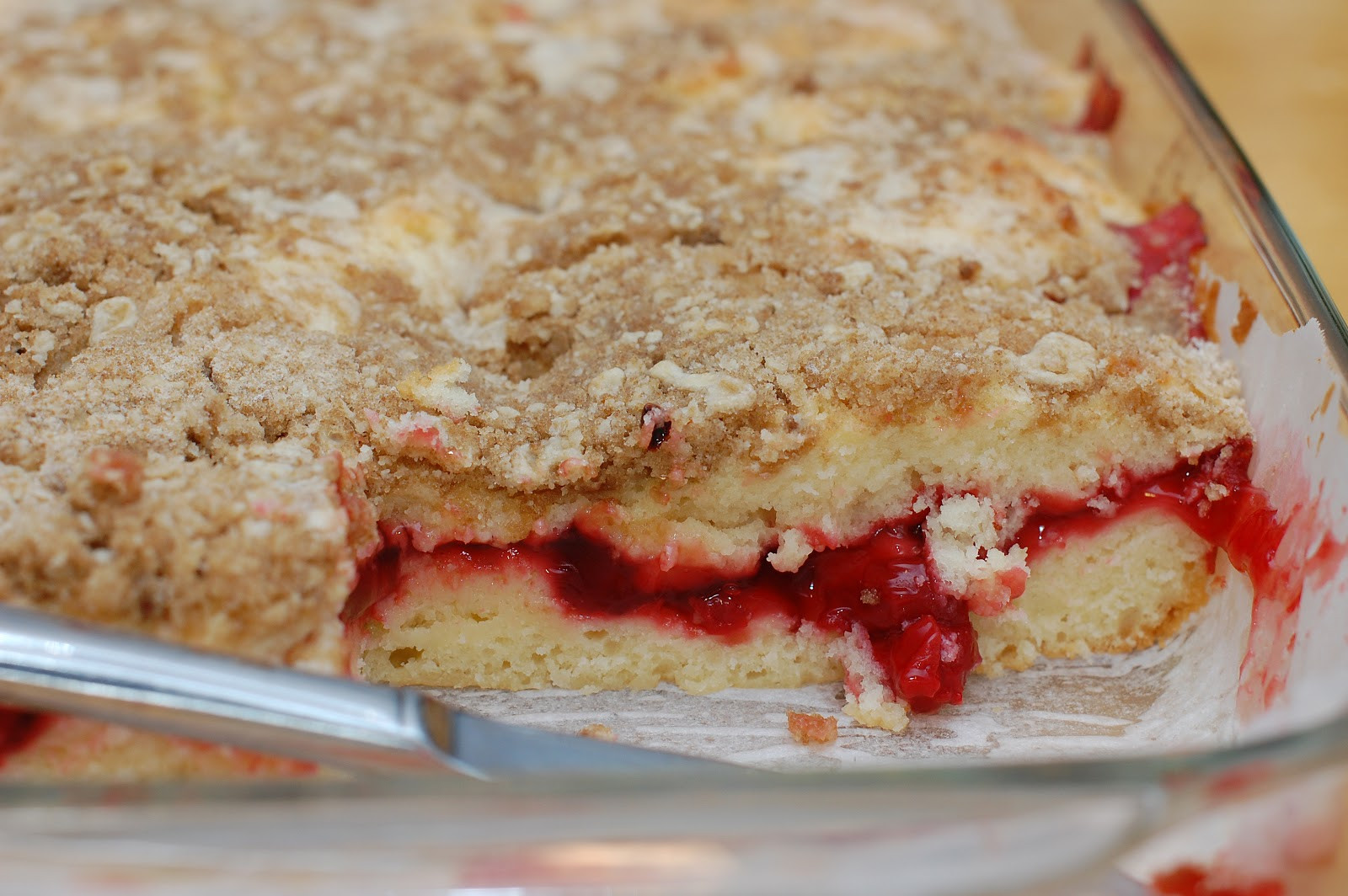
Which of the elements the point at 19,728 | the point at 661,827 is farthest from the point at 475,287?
the point at 661,827

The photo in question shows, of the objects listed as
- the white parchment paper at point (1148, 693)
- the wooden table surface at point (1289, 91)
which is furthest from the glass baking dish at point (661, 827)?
the wooden table surface at point (1289, 91)

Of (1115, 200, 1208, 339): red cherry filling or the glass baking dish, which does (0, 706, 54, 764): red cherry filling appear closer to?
the glass baking dish

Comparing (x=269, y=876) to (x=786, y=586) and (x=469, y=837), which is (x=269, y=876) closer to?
(x=469, y=837)

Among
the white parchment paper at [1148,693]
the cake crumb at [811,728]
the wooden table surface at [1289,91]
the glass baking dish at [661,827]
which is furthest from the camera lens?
Result: the wooden table surface at [1289,91]

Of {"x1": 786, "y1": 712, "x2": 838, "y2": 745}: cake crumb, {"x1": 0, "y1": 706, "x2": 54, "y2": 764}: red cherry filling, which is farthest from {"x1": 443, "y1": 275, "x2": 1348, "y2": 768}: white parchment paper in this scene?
{"x1": 0, "y1": 706, "x2": 54, "y2": 764}: red cherry filling

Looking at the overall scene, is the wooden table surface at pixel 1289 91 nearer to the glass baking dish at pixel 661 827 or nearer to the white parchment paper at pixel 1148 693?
the white parchment paper at pixel 1148 693

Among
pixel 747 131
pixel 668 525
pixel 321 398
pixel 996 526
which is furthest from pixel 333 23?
pixel 996 526
